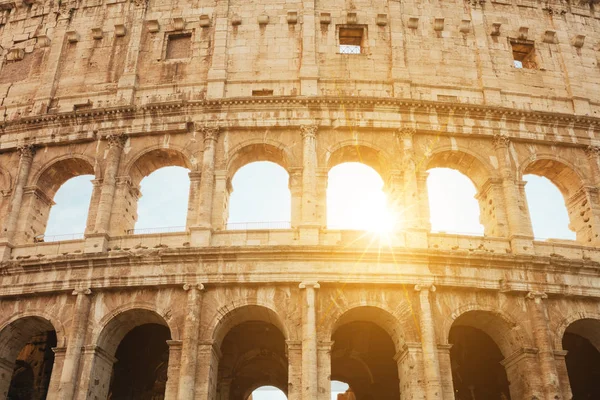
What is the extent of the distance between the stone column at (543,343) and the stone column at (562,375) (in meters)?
0.14

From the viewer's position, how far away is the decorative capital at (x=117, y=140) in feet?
55.3

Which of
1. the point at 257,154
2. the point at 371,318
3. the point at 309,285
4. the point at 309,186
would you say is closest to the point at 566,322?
the point at 371,318

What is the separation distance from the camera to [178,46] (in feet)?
61.9

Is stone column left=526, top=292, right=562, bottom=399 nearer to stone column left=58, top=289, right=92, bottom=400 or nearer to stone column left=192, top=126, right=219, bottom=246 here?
stone column left=192, top=126, right=219, bottom=246

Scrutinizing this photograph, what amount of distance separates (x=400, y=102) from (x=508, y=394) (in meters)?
8.59

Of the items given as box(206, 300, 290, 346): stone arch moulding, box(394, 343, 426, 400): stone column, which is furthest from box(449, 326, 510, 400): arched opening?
box(206, 300, 290, 346): stone arch moulding

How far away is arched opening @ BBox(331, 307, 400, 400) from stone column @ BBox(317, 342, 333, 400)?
3.11 metres

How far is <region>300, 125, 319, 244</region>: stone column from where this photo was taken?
15023 mm

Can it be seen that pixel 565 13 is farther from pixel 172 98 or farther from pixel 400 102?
pixel 172 98

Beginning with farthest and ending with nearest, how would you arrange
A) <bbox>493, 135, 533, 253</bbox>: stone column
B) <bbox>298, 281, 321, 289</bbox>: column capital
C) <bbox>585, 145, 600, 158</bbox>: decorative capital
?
<bbox>585, 145, 600, 158</bbox>: decorative capital < <bbox>493, 135, 533, 253</bbox>: stone column < <bbox>298, 281, 321, 289</bbox>: column capital

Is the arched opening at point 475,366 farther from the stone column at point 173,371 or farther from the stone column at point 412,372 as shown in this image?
the stone column at point 173,371

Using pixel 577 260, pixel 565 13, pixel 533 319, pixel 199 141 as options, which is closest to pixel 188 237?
pixel 199 141

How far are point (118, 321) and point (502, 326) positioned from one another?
9.46m

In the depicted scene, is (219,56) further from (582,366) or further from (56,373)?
(582,366)
